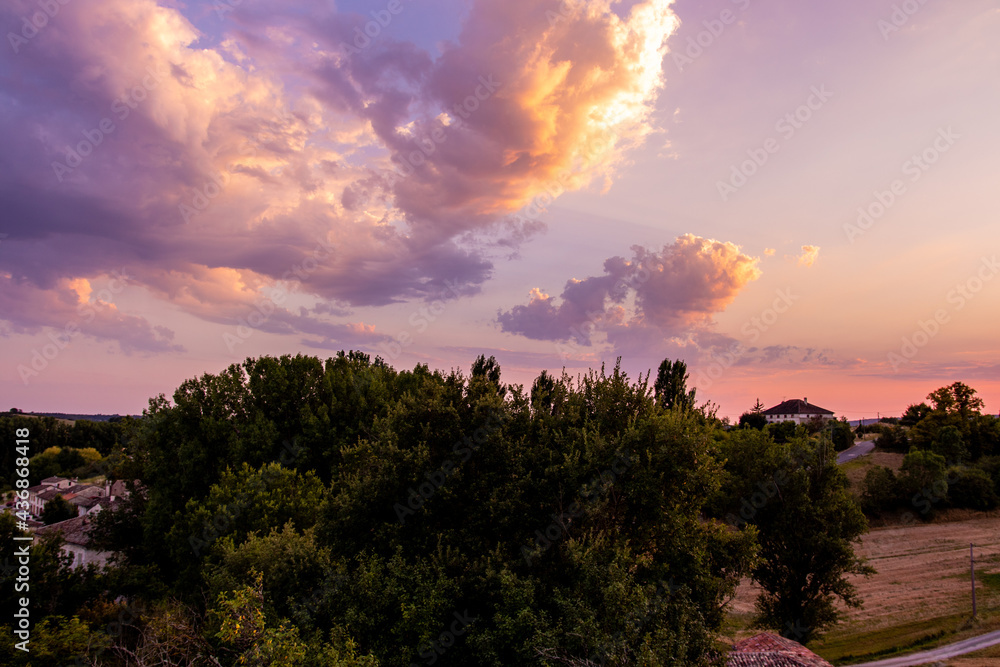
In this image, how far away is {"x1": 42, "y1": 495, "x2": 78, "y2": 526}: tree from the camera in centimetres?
7850

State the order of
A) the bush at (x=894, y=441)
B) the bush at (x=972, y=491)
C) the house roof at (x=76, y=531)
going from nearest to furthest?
the house roof at (x=76, y=531), the bush at (x=972, y=491), the bush at (x=894, y=441)

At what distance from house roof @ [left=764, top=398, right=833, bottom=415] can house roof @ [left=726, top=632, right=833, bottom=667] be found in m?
169

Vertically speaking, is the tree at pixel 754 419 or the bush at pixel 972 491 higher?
the tree at pixel 754 419

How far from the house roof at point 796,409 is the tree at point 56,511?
185544mm

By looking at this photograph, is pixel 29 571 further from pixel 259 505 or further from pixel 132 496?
pixel 132 496

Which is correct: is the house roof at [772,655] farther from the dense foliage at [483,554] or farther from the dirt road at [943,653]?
the dirt road at [943,653]

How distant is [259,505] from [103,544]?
17599mm

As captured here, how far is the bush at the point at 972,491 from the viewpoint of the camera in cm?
6731

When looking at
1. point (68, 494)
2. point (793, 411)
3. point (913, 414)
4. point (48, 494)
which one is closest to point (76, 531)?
point (48, 494)

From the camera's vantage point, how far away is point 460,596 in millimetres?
15906

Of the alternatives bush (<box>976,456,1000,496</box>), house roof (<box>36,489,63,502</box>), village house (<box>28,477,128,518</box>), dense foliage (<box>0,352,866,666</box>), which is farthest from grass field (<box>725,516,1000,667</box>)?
house roof (<box>36,489,63,502</box>)

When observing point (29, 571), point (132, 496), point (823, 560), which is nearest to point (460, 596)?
point (29, 571)

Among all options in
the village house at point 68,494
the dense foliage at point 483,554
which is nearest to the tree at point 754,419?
the dense foliage at point 483,554

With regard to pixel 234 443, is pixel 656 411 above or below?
above
